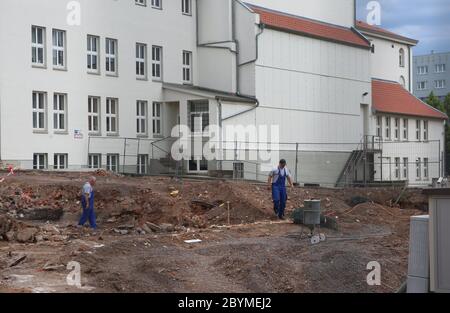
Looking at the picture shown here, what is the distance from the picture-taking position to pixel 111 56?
44.3 meters

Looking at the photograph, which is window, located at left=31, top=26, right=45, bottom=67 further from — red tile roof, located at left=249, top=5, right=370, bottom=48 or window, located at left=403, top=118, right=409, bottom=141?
window, located at left=403, top=118, right=409, bottom=141

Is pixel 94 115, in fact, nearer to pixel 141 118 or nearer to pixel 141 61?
pixel 141 118

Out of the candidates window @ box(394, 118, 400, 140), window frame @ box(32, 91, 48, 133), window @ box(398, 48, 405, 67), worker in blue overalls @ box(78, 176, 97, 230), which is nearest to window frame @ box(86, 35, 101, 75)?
window frame @ box(32, 91, 48, 133)

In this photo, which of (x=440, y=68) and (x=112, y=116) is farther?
(x=440, y=68)

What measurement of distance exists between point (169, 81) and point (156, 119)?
2535 millimetres

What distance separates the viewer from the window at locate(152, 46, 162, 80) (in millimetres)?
47062

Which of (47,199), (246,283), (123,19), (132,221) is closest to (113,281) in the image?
(246,283)

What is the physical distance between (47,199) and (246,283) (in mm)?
14377

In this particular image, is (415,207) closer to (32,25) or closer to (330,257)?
(330,257)

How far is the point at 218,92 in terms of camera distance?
47.8m

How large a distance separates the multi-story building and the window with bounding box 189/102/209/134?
5780cm

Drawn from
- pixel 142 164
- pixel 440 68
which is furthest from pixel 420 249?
pixel 440 68

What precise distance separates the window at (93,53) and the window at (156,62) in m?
4.53

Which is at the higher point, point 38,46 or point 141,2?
point 141,2
